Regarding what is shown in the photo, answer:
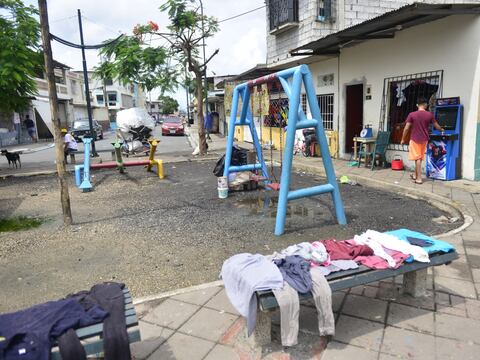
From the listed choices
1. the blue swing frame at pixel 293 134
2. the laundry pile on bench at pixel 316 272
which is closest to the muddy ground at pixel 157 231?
the blue swing frame at pixel 293 134

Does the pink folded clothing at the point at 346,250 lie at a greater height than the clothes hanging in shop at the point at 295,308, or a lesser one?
greater

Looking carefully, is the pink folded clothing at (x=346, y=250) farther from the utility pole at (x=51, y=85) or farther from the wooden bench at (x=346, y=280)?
the utility pole at (x=51, y=85)

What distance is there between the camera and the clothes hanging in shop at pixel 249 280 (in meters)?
2.54

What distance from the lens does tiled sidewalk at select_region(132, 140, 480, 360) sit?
2664 millimetres

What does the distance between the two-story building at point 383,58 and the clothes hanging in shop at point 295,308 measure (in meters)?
4.85

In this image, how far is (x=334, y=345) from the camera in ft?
8.96

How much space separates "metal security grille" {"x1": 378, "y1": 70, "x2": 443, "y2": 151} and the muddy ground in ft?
8.58

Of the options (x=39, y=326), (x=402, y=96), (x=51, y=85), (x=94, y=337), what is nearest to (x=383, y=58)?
(x=402, y=96)

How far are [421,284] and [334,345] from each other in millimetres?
1137

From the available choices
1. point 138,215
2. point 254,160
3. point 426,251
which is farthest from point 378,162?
point 426,251

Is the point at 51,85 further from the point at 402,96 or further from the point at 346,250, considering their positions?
the point at 402,96

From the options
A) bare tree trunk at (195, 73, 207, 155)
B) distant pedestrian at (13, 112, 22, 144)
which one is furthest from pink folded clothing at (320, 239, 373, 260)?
distant pedestrian at (13, 112, 22, 144)

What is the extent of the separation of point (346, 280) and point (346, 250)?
0.37 m

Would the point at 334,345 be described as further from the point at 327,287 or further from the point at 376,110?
the point at 376,110
